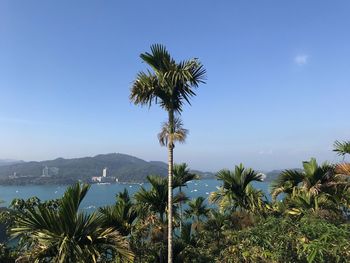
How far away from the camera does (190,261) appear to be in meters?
12.1

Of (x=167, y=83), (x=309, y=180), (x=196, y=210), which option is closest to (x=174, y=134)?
(x=167, y=83)

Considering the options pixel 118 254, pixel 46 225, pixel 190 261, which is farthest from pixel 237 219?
pixel 46 225

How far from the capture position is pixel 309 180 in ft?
46.7

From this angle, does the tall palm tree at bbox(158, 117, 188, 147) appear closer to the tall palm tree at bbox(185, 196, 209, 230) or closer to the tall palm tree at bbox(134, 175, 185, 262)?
the tall palm tree at bbox(134, 175, 185, 262)

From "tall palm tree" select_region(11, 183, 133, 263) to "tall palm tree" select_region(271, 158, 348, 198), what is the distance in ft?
28.1

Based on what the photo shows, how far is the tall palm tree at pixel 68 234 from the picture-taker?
689 cm

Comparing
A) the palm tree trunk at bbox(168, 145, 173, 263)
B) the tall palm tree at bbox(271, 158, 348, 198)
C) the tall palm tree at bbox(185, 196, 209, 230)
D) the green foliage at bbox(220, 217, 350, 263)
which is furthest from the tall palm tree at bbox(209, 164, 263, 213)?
the green foliage at bbox(220, 217, 350, 263)

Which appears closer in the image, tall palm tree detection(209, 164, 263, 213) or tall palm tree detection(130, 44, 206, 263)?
tall palm tree detection(130, 44, 206, 263)

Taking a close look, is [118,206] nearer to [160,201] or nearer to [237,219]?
[160,201]

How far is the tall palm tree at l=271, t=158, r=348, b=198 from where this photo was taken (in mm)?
13503

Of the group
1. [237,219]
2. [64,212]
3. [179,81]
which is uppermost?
[179,81]

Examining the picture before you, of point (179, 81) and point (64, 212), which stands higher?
point (179, 81)

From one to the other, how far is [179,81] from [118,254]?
4718 millimetres

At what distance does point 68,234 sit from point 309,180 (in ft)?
33.8
